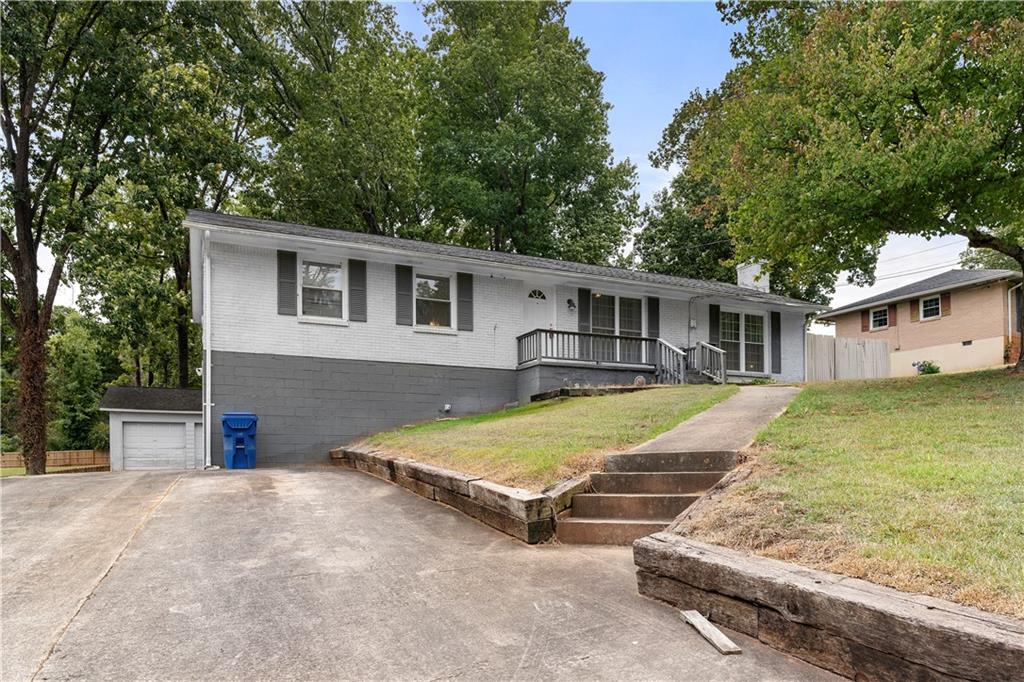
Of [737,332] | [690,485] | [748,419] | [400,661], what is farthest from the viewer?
[737,332]

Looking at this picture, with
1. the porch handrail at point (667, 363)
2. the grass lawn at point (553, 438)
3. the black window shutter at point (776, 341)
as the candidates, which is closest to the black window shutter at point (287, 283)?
the grass lawn at point (553, 438)

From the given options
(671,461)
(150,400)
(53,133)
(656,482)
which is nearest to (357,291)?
(150,400)

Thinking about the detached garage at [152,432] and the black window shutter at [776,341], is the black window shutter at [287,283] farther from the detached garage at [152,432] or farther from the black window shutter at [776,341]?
the black window shutter at [776,341]

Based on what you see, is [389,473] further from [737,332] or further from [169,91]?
[169,91]

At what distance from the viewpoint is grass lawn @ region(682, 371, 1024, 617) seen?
2.68m

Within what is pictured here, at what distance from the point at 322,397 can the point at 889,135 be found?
10958 millimetres

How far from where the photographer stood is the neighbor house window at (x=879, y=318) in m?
24.1

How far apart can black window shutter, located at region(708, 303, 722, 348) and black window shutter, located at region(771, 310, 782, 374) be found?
210 cm

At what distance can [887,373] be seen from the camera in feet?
62.8

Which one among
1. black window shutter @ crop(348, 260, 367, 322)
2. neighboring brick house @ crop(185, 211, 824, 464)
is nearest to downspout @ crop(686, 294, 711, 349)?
neighboring brick house @ crop(185, 211, 824, 464)

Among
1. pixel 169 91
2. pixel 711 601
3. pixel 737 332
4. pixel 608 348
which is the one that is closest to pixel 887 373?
pixel 737 332

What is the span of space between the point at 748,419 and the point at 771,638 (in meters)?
4.58

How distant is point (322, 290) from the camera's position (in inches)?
496

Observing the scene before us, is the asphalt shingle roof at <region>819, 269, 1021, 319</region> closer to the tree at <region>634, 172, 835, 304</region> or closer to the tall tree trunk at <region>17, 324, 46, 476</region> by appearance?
the tree at <region>634, 172, 835, 304</region>
